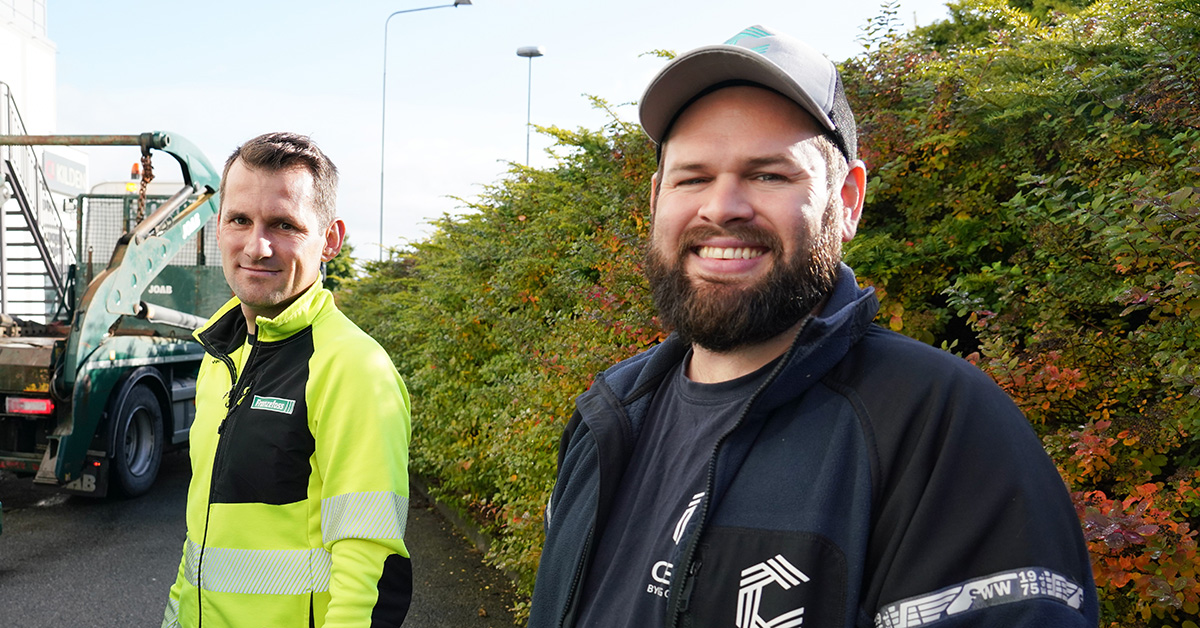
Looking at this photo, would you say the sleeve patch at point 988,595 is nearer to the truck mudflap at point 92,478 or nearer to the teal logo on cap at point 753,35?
the teal logo on cap at point 753,35

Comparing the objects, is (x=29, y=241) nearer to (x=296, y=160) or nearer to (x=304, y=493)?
(x=296, y=160)

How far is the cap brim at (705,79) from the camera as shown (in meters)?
1.42

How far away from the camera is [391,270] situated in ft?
50.7

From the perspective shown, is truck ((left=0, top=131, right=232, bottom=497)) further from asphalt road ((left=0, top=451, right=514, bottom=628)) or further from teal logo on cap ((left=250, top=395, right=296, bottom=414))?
teal logo on cap ((left=250, top=395, right=296, bottom=414))

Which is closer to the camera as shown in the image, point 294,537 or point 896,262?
point 294,537

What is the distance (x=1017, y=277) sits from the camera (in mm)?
3746

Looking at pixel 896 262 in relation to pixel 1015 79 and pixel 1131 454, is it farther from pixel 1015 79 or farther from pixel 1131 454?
pixel 1131 454

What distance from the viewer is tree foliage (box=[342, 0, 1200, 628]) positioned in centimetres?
263

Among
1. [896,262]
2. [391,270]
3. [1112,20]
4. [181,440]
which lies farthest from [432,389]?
[391,270]

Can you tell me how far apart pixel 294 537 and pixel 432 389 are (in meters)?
5.39

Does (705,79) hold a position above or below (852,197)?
above

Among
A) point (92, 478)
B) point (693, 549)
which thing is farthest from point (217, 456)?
point (92, 478)

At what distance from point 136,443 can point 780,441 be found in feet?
28.4

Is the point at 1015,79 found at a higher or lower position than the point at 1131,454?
higher
